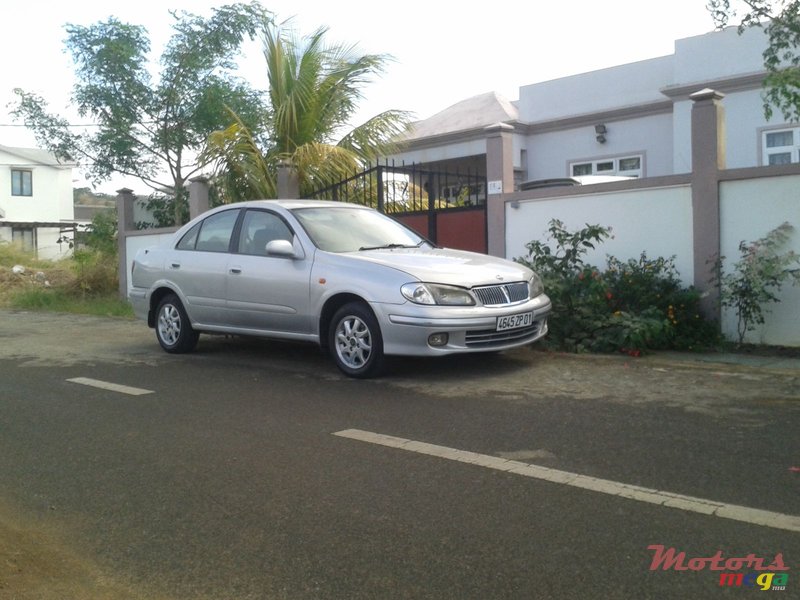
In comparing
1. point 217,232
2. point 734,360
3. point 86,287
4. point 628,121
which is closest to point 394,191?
point 217,232

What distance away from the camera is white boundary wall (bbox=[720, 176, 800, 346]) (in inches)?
358

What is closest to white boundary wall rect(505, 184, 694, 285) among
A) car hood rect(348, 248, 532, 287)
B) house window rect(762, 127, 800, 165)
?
car hood rect(348, 248, 532, 287)

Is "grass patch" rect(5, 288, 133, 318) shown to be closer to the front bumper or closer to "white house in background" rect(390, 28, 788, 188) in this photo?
"white house in background" rect(390, 28, 788, 188)

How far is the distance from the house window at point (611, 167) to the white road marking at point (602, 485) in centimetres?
1478

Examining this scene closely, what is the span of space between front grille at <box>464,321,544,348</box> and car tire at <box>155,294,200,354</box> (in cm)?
372

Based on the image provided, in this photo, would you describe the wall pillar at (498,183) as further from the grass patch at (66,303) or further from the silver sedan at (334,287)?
the grass patch at (66,303)

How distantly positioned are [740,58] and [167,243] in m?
12.2

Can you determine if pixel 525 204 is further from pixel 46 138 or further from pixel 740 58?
pixel 46 138

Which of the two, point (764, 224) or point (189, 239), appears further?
point (189, 239)

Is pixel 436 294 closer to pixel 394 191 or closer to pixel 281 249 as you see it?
pixel 281 249

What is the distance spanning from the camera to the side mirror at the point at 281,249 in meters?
8.49

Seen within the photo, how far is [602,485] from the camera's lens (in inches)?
183

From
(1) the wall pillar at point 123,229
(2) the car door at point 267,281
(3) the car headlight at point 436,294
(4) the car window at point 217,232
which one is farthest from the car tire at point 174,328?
(1) the wall pillar at point 123,229

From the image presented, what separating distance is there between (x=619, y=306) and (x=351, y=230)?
3125mm
